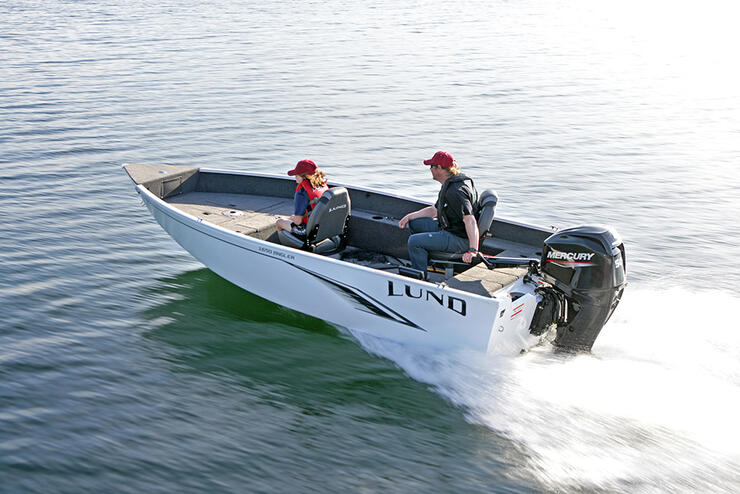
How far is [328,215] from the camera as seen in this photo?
7.12 metres

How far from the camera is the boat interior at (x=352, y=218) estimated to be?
676 centimetres

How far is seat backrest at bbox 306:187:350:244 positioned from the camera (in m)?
7.02

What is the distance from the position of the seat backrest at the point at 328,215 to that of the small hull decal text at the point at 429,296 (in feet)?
4.12

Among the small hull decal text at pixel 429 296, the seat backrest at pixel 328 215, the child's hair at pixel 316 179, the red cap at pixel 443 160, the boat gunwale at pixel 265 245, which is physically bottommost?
the small hull decal text at pixel 429 296

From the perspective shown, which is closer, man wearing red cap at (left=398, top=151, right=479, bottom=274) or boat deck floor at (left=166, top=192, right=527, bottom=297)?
boat deck floor at (left=166, top=192, right=527, bottom=297)

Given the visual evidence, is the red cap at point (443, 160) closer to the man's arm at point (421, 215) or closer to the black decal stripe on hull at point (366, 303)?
the man's arm at point (421, 215)

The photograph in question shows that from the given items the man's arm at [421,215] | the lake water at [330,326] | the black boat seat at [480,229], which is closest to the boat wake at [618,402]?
the lake water at [330,326]

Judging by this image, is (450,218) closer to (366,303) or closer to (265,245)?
(366,303)

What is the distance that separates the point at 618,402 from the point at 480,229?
1.93m

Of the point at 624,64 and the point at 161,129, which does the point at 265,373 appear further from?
the point at 624,64

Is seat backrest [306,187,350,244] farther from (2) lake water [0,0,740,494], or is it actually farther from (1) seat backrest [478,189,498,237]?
(1) seat backrest [478,189,498,237]

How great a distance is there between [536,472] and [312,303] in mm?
2739

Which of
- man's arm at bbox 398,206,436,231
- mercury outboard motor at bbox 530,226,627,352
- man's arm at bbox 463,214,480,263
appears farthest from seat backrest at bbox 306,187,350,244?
mercury outboard motor at bbox 530,226,627,352

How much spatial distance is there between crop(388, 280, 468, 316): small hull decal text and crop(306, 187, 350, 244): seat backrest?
1.25 m
